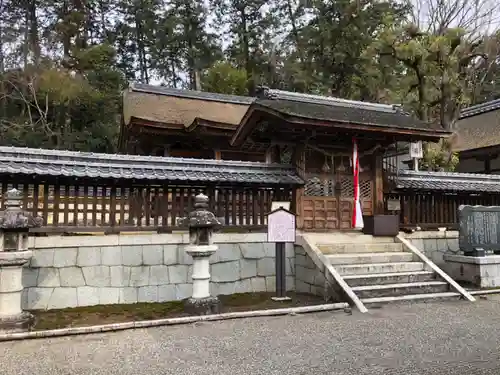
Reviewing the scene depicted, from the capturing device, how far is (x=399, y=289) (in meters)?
7.61

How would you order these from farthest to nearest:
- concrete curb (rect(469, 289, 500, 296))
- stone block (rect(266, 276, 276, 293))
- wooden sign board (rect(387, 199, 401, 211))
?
wooden sign board (rect(387, 199, 401, 211))
stone block (rect(266, 276, 276, 293))
concrete curb (rect(469, 289, 500, 296))

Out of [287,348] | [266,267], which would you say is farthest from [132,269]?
[287,348]

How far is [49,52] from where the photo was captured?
26047mm

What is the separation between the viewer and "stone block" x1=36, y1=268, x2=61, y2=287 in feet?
23.1

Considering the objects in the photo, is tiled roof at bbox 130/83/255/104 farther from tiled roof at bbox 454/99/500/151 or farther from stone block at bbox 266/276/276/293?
stone block at bbox 266/276/276/293

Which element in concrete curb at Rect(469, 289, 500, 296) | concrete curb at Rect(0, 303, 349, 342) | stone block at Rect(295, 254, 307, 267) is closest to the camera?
concrete curb at Rect(0, 303, 349, 342)

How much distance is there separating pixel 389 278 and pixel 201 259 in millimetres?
3610

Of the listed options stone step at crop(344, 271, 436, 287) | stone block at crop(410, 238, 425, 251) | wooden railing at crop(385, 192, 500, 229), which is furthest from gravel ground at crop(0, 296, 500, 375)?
wooden railing at crop(385, 192, 500, 229)

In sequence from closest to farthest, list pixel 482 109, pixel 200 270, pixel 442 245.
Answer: pixel 200 270 < pixel 442 245 < pixel 482 109

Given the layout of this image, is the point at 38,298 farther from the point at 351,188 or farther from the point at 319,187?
the point at 351,188

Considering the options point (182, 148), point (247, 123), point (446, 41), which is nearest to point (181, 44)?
point (182, 148)

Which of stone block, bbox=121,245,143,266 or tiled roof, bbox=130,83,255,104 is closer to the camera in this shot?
stone block, bbox=121,245,143,266

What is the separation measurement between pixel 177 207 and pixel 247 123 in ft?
8.54

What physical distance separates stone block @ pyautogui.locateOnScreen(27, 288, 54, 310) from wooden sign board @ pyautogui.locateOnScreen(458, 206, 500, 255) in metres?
8.15
